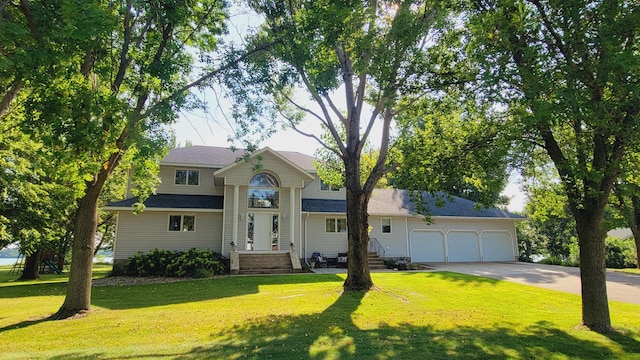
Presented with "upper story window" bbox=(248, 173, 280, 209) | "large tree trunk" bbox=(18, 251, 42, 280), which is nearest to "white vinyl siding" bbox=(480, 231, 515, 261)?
"upper story window" bbox=(248, 173, 280, 209)

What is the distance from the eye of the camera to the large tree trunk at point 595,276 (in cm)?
718

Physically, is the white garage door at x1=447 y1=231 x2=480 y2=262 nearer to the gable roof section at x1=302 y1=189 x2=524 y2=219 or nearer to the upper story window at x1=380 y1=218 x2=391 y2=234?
the gable roof section at x1=302 y1=189 x2=524 y2=219


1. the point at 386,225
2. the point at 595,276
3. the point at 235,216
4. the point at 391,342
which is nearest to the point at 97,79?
the point at 391,342

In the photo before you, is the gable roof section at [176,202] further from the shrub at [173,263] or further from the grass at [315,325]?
the grass at [315,325]

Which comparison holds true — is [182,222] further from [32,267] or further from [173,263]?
[32,267]

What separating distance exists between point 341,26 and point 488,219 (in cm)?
2020

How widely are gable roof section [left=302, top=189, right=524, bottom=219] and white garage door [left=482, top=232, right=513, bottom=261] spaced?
4.66ft

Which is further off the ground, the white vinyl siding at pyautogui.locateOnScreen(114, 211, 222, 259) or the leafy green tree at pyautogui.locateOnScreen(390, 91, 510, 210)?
the leafy green tree at pyautogui.locateOnScreen(390, 91, 510, 210)

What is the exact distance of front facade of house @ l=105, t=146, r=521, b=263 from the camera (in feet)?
62.5

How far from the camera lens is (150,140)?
7438mm

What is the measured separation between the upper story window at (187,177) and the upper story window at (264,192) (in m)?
3.80

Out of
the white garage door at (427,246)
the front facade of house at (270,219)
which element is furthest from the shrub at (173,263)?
the white garage door at (427,246)

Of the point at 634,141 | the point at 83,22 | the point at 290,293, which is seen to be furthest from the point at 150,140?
the point at 634,141

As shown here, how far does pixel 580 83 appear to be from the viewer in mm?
6668
